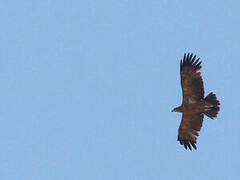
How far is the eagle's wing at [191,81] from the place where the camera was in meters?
21.5

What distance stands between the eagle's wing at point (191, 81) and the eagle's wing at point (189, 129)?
942 mm

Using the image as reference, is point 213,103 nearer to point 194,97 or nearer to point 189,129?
point 194,97

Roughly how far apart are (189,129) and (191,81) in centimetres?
222

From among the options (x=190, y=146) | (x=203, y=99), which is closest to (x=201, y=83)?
(x=203, y=99)

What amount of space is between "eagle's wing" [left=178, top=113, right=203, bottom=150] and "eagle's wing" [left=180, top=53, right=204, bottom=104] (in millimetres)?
942

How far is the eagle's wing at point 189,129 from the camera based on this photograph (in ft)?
73.9

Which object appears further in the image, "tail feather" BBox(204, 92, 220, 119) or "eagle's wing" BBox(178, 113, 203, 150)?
"eagle's wing" BBox(178, 113, 203, 150)

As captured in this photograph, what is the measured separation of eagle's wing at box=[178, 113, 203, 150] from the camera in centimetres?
2253

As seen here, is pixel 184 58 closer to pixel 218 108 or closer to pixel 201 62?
pixel 201 62

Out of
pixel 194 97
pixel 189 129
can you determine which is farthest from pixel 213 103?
pixel 189 129

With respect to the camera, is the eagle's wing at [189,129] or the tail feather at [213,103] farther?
the eagle's wing at [189,129]

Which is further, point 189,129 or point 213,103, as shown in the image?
point 189,129

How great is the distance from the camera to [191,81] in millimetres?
21609

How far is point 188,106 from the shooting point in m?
21.8
